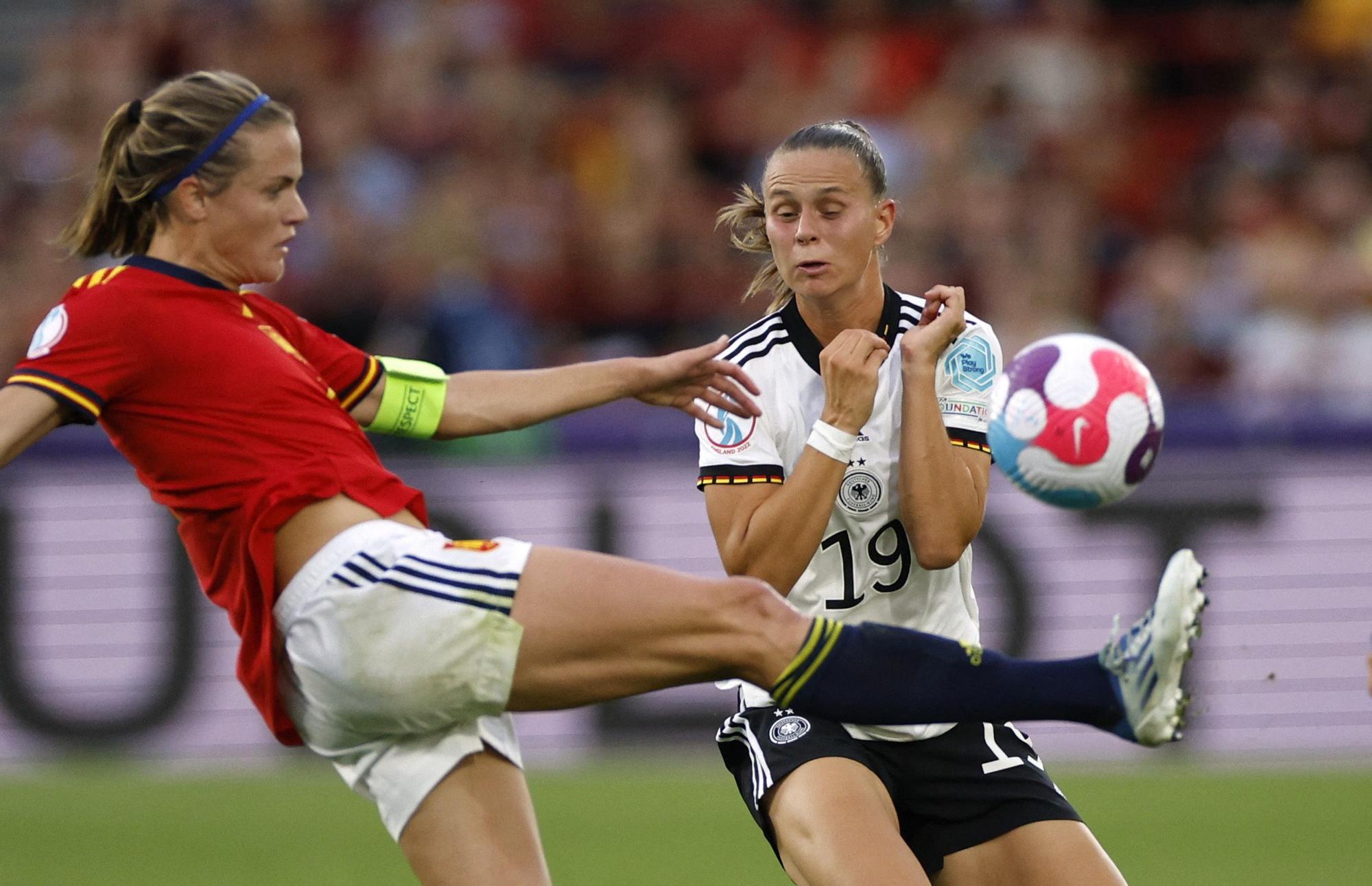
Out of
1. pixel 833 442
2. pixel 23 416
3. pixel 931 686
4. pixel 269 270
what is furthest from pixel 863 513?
pixel 23 416

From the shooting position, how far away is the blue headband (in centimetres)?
411

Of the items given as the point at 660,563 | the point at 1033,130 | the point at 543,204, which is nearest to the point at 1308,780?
the point at 660,563

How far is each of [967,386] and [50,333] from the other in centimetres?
215

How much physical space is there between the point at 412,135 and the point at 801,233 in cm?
838

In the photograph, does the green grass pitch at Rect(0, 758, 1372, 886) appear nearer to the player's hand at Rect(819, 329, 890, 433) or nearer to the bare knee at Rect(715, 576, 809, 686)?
the player's hand at Rect(819, 329, 890, 433)

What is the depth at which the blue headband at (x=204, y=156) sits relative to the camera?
411 centimetres

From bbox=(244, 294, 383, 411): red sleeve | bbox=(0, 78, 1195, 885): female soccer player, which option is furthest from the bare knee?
bbox=(244, 294, 383, 411): red sleeve

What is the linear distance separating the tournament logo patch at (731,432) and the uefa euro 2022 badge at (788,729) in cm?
66

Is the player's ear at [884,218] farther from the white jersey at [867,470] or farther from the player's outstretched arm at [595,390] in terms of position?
the player's outstretched arm at [595,390]

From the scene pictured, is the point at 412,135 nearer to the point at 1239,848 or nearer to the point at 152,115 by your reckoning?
the point at 1239,848

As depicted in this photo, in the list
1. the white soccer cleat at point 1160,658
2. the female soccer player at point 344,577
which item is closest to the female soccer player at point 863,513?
the female soccer player at point 344,577

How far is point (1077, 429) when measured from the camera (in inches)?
177

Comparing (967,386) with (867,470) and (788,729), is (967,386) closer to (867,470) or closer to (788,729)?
(867,470)

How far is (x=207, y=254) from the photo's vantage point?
417 centimetres
